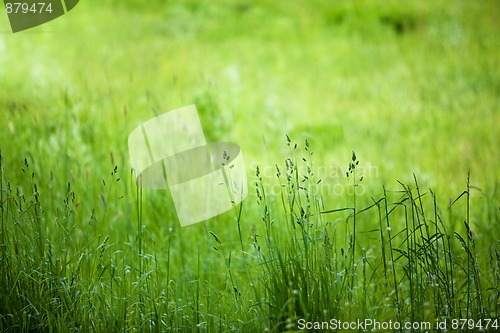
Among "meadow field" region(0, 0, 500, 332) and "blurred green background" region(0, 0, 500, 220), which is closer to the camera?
"meadow field" region(0, 0, 500, 332)

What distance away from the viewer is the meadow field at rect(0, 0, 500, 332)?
8.23 feet

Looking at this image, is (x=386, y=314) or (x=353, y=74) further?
(x=353, y=74)

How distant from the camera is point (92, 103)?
5551 mm

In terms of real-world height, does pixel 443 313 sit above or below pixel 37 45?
below

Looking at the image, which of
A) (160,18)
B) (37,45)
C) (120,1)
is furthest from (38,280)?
(120,1)

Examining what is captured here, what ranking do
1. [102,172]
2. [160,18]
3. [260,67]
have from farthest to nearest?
[160,18]
[260,67]
[102,172]

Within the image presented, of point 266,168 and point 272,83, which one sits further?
point 272,83

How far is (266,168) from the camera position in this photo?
4766mm

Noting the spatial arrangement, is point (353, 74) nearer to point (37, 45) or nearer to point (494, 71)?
point (494, 71)

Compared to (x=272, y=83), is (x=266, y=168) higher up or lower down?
lower down

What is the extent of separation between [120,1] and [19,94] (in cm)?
484

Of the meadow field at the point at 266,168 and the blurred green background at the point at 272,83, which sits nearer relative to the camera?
the meadow field at the point at 266,168

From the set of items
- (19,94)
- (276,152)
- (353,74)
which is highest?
(19,94)

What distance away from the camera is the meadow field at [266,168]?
251 centimetres
